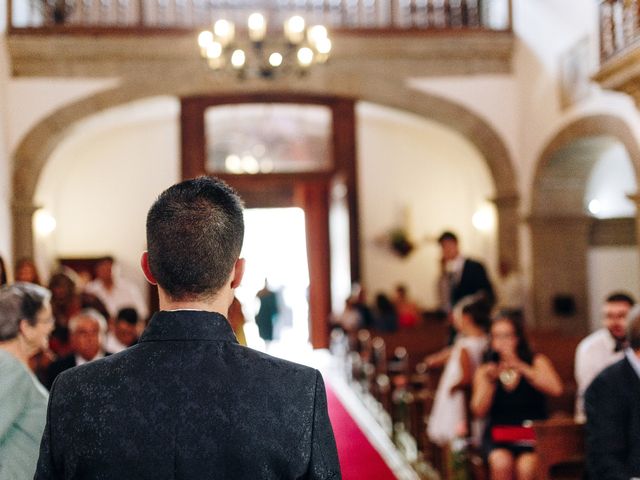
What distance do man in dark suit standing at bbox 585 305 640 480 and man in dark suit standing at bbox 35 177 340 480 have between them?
2.09 meters

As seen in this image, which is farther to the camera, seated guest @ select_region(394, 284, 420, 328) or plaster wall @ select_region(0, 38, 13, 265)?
seated guest @ select_region(394, 284, 420, 328)

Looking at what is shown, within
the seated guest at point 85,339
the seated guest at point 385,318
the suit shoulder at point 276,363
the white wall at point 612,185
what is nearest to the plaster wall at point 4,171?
the seated guest at point 385,318

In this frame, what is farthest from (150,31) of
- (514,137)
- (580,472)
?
(580,472)

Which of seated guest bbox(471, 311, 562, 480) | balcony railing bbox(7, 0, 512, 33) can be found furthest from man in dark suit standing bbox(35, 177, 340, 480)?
balcony railing bbox(7, 0, 512, 33)

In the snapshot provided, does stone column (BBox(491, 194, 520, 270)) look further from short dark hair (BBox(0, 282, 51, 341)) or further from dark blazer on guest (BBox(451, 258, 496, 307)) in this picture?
short dark hair (BBox(0, 282, 51, 341))

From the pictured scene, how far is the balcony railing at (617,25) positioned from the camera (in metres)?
6.75

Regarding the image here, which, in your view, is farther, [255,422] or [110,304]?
[110,304]

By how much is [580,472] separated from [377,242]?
987cm

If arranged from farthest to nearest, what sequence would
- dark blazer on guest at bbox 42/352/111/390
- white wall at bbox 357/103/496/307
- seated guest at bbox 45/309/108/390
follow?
white wall at bbox 357/103/496/307, seated guest at bbox 45/309/108/390, dark blazer on guest at bbox 42/352/111/390

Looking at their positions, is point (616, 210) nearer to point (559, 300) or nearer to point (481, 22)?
point (559, 300)

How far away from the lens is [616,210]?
36.0ft

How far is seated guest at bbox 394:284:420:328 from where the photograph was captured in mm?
12781

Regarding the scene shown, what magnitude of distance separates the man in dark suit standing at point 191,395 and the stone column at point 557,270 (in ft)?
30.7

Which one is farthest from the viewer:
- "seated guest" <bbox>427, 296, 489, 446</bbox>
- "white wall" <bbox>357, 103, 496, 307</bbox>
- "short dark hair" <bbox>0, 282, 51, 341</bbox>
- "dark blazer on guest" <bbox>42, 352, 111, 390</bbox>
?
"white wall" <bbox>357, 103, 496, 307</bbox>
